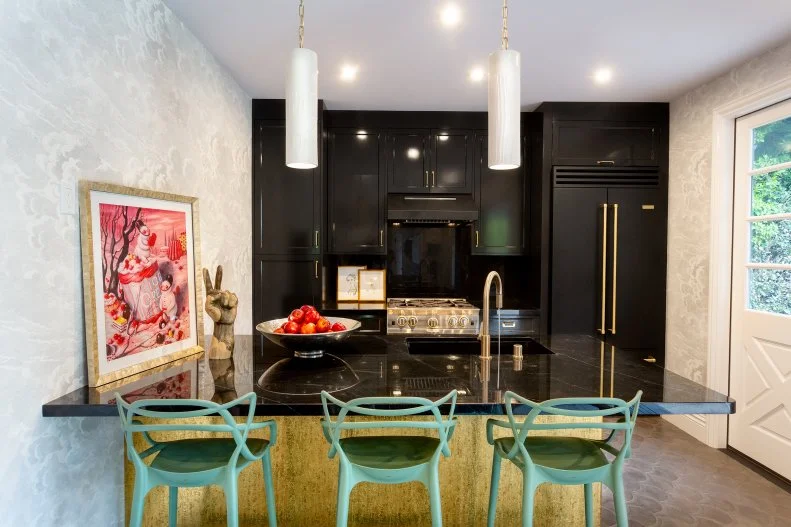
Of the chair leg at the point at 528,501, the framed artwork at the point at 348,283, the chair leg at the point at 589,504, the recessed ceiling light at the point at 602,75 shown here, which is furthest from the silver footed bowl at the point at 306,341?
the recessed ceiling light at the point at 602,75

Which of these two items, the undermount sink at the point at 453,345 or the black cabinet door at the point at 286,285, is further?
the black cabinet door at the point at 286,285

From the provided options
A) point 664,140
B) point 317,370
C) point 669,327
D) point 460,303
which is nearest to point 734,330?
point 669,327

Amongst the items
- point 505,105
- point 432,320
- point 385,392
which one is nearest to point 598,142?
point 432,320

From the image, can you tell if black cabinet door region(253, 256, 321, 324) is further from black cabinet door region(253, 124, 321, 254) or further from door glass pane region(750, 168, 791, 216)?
door glass pane region(750, 168, 791, 216)

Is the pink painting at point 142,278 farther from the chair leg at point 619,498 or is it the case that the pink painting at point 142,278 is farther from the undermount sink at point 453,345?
the chair leg at point 619,498

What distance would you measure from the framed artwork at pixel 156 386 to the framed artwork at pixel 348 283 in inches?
96.2

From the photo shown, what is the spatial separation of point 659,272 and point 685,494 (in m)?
1.89

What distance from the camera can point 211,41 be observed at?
115 inches

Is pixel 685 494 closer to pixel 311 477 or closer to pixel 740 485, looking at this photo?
pixel 740 485

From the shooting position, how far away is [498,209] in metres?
4.37

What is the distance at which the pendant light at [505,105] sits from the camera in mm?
1699

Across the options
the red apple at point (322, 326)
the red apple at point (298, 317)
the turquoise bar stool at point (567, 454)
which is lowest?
the turquoise bar stool at point (567, 454)

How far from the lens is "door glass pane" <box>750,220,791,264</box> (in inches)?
120

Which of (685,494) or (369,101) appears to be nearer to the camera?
(685,494)
